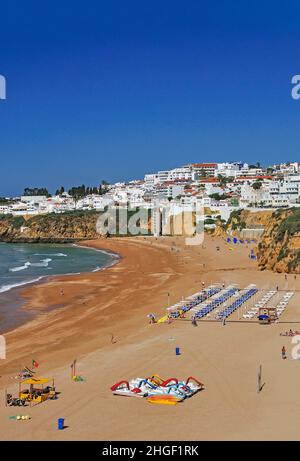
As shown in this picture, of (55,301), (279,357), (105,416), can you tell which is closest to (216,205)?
(55,301)

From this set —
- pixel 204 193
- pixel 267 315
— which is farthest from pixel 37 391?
pixel 204 193

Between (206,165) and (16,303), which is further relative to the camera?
(206,165)

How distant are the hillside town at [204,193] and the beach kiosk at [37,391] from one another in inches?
2159

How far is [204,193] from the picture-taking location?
9312 centimetres

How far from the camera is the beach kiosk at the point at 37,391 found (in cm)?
1332

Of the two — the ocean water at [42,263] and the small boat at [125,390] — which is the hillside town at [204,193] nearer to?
the ocean water at [42,263]

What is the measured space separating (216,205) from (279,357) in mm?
62761

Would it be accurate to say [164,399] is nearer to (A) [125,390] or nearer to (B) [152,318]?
(A) [125,390]

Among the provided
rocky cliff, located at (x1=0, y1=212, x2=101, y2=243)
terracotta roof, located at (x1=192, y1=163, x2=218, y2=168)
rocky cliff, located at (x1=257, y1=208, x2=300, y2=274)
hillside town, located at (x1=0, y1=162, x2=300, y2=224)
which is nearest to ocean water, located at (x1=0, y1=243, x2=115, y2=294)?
rocky cliff, located at (x1=257, y1=208, x2=300, y2=274)

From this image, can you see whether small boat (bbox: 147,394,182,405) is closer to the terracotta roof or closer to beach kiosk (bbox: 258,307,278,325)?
beach kiosk (bbox: 258,307,278,325)

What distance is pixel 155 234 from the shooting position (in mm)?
76875

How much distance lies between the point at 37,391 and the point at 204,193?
80818 millimetres

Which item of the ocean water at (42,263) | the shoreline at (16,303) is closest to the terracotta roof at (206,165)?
the ocean water at (42,263)
